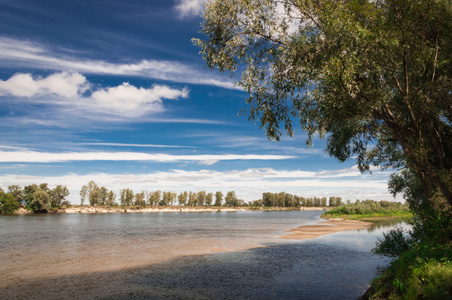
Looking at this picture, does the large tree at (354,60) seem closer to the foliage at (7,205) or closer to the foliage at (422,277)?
the foliage at (422,277)

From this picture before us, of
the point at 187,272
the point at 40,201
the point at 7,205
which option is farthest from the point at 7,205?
the point at 187,272

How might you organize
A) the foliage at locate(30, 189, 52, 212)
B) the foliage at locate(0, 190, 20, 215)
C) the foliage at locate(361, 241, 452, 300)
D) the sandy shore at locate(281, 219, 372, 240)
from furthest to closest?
the foliage at locate(30, 189, 52, 212), the foliage at locate(0, 190, 20, 215), the sandy shore at locate(281, 219, 372, 240), the foliage at locate(361, 241, 452, 300)

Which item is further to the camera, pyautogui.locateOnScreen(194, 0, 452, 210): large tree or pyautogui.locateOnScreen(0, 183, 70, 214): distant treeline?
pyautogui.locateOnScreen(0, 183, 70, 214): distant treeline

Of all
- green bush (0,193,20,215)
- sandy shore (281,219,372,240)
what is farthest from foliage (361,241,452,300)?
green bush (0,193,20,215)

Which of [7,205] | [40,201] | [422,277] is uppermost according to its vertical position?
[422,277]

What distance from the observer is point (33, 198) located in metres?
127

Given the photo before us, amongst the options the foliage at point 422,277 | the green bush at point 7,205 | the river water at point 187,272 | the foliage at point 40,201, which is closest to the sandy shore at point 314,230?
the river water at point 187,272

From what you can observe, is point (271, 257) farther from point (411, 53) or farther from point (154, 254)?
point (411, 53)

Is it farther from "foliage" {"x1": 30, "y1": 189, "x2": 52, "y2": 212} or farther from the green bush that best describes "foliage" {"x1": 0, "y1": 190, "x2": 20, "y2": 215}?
"foliage" {"x1": 30, "y1": 189, "x2": 52, "y2": 212}

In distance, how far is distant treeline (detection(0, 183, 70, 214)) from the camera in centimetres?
12462

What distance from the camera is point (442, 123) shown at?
1520cm

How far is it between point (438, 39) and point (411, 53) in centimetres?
196

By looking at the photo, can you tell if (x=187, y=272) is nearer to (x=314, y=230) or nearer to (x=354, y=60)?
(x=354, y=60)

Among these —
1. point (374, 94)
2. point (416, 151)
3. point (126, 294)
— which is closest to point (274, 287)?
point (126, 294)
